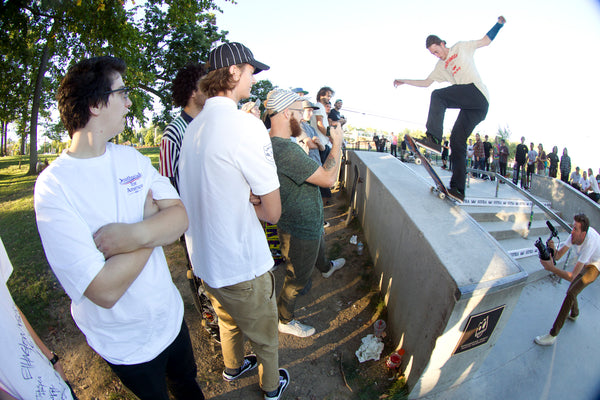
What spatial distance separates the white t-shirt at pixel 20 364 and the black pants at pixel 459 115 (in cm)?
417

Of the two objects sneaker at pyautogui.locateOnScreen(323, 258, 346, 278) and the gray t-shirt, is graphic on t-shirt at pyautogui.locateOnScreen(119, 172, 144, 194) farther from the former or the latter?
sneaker at pyautogui.locateOnScreen(323, 258, 346, 278)

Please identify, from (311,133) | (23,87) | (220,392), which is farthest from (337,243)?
(23,87)

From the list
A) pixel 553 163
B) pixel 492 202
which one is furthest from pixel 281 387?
pixel 553 163

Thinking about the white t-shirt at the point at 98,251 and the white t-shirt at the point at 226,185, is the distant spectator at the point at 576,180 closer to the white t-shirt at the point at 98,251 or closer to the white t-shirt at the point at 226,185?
the white t-shirt at the point at 226,185

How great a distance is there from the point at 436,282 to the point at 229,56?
7.85ft

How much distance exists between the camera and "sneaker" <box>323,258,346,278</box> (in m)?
4.22

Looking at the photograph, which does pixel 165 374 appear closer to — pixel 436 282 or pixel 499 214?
pixel 436 282

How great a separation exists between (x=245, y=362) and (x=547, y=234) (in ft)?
20.7

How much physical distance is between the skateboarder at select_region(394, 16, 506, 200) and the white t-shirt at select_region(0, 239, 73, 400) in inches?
158

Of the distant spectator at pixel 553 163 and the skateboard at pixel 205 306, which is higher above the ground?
the distant spectator at pixel 553 163

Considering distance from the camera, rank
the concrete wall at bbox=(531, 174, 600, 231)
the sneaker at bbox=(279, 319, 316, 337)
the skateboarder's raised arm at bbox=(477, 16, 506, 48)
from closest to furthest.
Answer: the sneaker at bbox=(279, 319, 316, 337)
the skateboarder's raised arm at bbox=(477, 16, 506, 48)
the concrete wall at bbox=(531, 174, 600, 231)

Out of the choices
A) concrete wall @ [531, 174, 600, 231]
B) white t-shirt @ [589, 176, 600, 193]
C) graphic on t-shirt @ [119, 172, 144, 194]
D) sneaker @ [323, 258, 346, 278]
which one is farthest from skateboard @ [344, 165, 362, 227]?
white t-shirt @ [589, 176, 600, 193]

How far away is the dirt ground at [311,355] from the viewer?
2574 millimetres

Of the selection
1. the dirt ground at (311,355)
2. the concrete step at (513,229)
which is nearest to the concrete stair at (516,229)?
the concrete step at (513,229)
